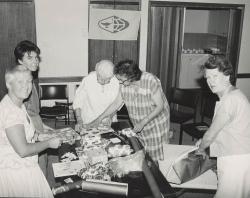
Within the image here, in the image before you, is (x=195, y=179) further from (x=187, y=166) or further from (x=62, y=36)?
(x=62, y=36)

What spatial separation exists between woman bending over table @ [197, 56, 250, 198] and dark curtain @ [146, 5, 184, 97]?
173 inches

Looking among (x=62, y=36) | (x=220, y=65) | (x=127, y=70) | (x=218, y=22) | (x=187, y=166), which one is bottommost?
(x=187, y=166)

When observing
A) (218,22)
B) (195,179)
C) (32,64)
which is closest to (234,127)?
(195,179)

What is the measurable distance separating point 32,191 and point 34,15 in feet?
14.8

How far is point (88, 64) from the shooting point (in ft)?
22.0

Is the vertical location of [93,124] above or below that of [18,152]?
below

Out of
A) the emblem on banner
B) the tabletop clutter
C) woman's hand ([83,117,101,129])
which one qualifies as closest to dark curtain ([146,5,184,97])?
the emblem on banner

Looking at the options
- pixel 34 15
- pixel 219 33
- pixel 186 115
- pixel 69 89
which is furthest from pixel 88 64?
pixel 219 33

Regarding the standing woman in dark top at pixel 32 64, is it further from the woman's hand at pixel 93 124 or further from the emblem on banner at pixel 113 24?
the emblem on banner at pixel 113 24

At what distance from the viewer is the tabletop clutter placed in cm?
251

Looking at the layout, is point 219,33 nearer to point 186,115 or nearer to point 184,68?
point 184,68

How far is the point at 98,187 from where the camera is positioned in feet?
7.48

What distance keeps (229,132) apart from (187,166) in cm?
53

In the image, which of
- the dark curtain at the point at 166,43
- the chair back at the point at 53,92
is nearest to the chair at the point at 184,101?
the dark curtain at the point at 166,43
